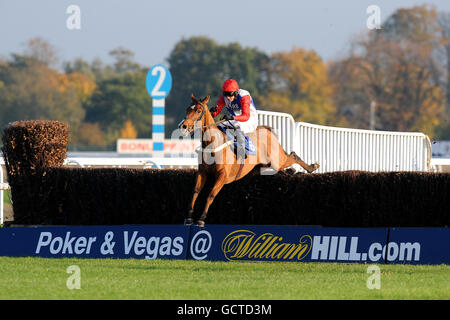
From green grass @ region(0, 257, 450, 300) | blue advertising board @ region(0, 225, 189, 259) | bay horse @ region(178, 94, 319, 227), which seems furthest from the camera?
blue advertising board @ region(0, 225, 189, 259)

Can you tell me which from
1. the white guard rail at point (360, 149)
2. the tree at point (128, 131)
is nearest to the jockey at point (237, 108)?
the white guard rail at point (360, 149)

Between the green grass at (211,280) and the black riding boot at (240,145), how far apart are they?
1.48 m

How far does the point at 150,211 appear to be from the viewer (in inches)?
451

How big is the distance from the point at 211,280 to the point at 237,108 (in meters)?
3.13

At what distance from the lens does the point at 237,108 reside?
10.9 m

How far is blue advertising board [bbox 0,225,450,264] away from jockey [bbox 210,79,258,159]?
1168 millimetres

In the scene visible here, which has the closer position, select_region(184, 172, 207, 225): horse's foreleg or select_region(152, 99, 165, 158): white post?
select_region(184, 172, 207, 225): horse's foreleg

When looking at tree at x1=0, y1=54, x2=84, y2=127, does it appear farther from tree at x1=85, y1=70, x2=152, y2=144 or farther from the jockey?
the jockey

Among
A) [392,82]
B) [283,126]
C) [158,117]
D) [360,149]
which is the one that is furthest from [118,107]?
[283,126]

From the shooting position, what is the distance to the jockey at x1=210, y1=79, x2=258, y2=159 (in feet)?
35.1

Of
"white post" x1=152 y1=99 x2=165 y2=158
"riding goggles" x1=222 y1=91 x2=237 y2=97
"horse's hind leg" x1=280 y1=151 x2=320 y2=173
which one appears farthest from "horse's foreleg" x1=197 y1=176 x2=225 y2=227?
"white post" x1=152 y1=99 x2=165 y2=158

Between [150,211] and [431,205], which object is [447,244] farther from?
[150,211]

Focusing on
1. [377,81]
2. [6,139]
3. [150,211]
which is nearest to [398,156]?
[150,211]

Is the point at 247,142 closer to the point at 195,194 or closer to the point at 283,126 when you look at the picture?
the point at 195,194
